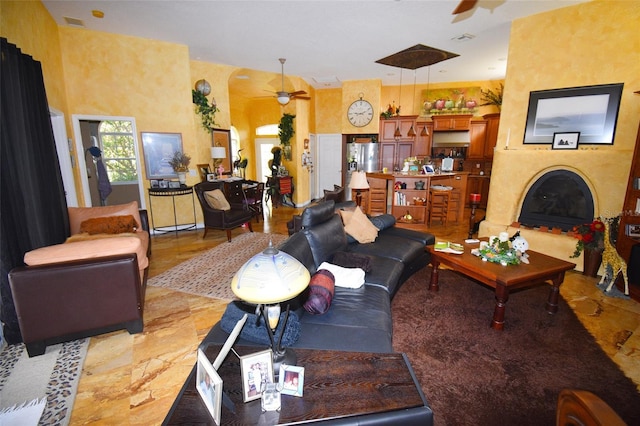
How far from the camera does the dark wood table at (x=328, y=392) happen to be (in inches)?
42.4

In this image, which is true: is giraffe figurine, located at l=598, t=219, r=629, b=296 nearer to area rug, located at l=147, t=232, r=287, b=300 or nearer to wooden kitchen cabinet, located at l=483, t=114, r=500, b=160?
area rug, located at l=147, t=232, r=287, b=300

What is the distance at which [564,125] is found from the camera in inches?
153

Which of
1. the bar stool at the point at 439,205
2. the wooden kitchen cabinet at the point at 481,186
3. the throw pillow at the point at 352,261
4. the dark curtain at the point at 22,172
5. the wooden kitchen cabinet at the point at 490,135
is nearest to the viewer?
the dark curtain at the point at 22,172

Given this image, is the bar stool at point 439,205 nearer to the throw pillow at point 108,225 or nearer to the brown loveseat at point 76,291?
the throw pillow at point 108,225

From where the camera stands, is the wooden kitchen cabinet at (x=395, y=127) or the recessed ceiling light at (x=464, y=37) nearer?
the recessed ceiling light at (x=464, y=37)

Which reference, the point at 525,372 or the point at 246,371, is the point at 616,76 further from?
the point at 246,371

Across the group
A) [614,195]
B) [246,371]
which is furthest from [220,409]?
[614,195]

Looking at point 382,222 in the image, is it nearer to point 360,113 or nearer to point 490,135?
point 360,113

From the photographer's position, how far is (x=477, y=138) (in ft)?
25.4

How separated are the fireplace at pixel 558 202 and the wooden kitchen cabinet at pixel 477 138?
3.93m

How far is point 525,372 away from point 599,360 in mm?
652

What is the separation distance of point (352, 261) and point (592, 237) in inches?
121

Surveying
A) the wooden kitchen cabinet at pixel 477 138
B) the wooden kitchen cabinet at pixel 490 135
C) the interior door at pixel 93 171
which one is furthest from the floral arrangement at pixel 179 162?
the wooden kitchen cabinet at pixel 490 135

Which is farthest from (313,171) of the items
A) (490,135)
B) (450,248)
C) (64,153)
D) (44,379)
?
(44,379)
